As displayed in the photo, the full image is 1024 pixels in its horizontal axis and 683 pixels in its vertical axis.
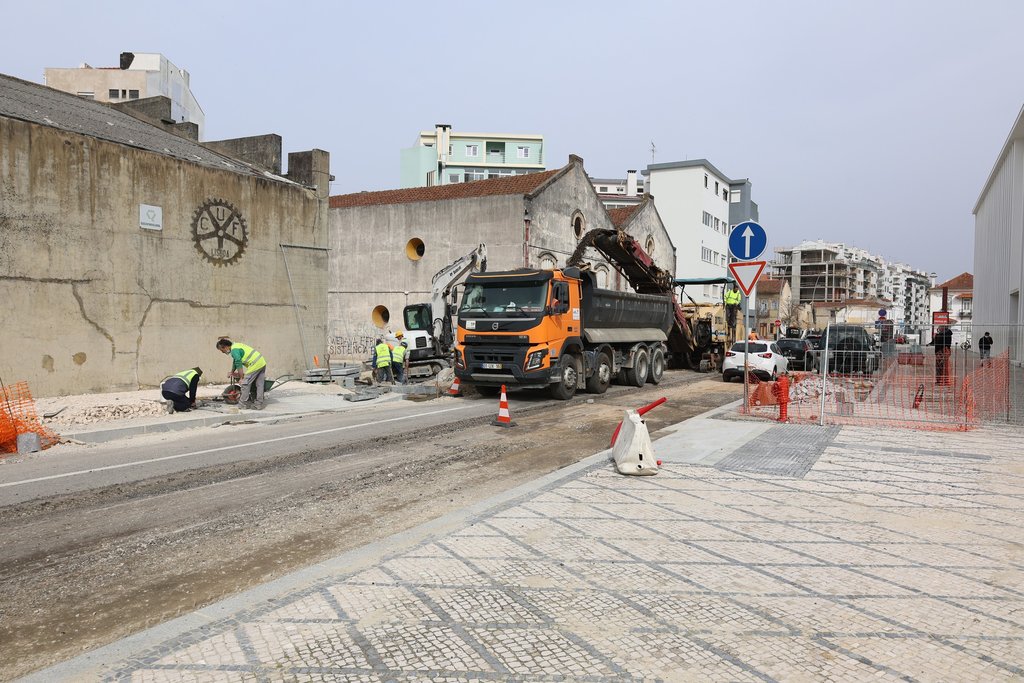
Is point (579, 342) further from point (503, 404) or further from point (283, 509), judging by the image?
point (283, 509)

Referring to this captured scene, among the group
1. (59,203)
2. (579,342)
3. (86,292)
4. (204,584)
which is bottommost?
(204,584)

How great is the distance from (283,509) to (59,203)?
10.6 metres

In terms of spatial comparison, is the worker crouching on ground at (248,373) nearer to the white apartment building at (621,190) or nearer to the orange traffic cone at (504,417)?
the orange traffic cone at (504,417)

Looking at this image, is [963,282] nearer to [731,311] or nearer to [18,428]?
[731,311]

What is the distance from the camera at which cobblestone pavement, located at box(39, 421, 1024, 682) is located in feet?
10.6

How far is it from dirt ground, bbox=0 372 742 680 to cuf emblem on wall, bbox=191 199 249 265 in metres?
8.86

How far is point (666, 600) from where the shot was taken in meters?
3.95

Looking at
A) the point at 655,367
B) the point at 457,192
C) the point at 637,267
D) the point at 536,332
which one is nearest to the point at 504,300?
the point at 536,332

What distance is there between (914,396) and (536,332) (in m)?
7.54

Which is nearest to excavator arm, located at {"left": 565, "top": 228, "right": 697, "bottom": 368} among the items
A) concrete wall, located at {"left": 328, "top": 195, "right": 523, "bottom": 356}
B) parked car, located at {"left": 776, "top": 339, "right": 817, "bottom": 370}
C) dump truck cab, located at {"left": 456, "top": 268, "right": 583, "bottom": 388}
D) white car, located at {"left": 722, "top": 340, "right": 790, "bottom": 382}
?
white car, located at {"left": 722, "top": 340, "right": 790, "bottom": 382}

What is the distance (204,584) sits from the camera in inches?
172

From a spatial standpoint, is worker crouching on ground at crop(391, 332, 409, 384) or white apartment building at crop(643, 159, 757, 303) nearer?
worker crouching on ground at crop(391, 332, 409, 384)

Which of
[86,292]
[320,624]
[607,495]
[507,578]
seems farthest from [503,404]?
[86,292]

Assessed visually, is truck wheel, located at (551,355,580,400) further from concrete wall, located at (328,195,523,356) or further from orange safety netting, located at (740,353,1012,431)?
concrete wall, located at (328,195,523,356)
